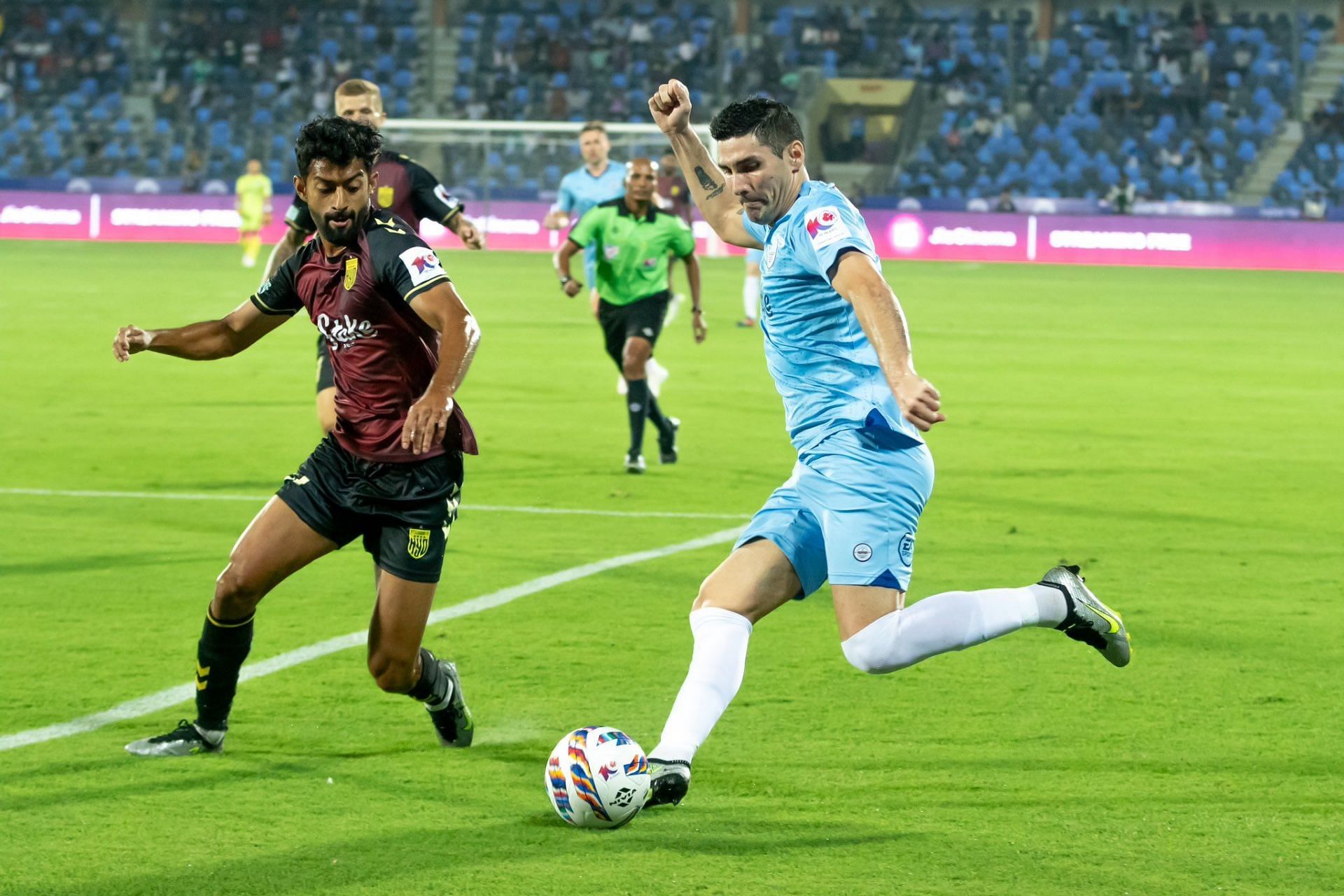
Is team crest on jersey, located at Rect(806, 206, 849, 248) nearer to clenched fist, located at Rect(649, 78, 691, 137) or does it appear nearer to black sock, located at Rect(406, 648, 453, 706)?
clenched fist, located at Rect(649, 78, 691, 137)

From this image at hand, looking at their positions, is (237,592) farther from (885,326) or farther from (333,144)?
(885,326)

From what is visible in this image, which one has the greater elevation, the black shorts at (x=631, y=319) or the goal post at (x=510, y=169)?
the black shorts at (x=631, y=319)

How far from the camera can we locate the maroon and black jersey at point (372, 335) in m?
5.27

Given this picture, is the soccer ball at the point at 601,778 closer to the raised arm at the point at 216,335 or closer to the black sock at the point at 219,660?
the black sock at the point at 219,660

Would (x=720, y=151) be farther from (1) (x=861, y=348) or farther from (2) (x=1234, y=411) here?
(2) (x=1234, y=411)

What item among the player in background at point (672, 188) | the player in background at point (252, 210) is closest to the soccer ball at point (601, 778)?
the player in background at point (672, 188)

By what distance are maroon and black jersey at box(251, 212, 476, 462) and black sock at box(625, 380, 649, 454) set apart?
617cm

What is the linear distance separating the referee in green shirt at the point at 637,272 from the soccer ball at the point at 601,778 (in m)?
7.14

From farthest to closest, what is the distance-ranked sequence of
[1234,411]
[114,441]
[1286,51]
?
[1286,51] < [1234,411] < [114,441]

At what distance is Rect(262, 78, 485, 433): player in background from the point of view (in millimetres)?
8422

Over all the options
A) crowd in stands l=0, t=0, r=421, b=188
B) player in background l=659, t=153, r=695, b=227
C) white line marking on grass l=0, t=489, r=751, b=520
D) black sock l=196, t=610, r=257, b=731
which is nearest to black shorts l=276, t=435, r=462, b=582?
black sock l=196, t=610, r=257, b=731

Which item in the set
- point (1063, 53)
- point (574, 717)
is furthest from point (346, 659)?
point (1063, 53)

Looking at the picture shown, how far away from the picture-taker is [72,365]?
17047mm

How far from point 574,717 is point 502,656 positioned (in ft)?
3.05
